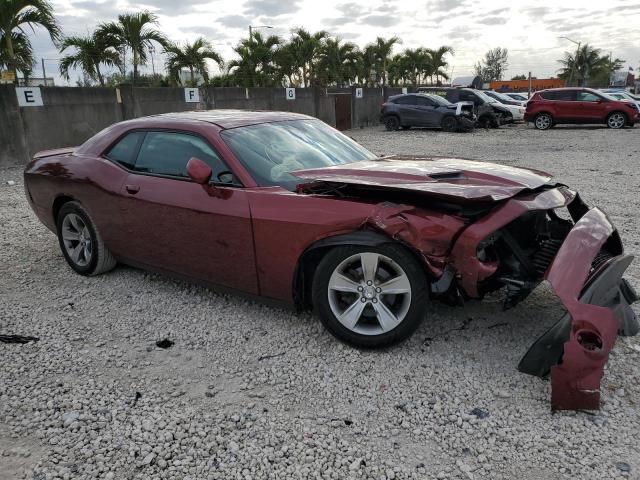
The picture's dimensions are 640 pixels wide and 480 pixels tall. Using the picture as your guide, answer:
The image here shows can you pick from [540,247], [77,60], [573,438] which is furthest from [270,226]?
[77,60]

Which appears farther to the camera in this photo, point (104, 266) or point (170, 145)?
point (104, 266)

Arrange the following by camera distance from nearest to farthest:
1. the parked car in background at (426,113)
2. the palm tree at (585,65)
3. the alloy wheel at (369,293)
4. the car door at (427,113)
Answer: the alloy wheel at (369,293)
the parked car in background at (426,113)
the car door at (427,113)
the palm tree at (585,65)

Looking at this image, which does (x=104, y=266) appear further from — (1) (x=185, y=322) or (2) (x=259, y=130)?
(2) (x=259, y=130)

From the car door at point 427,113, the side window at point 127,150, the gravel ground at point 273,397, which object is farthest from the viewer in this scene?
the car door at point 427,113

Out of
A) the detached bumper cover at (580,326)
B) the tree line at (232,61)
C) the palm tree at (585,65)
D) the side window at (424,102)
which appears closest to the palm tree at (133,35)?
the tree line at (232,61)

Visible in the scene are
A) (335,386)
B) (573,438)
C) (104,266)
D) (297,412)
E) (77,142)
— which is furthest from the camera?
(77,142)

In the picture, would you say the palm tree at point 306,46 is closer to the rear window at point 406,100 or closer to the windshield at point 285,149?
the rear window at point 406,100

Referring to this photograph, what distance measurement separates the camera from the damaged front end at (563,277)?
2557mm

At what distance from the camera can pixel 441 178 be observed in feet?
10.9

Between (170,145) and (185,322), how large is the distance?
1.37 meters

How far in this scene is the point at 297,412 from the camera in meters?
2.78

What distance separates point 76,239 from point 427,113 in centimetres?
1785

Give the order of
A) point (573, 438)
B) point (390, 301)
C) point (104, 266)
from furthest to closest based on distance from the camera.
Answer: point (104, 266) → point (390, 301) → point (573, 438)

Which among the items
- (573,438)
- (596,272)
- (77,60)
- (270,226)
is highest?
(77,60)
